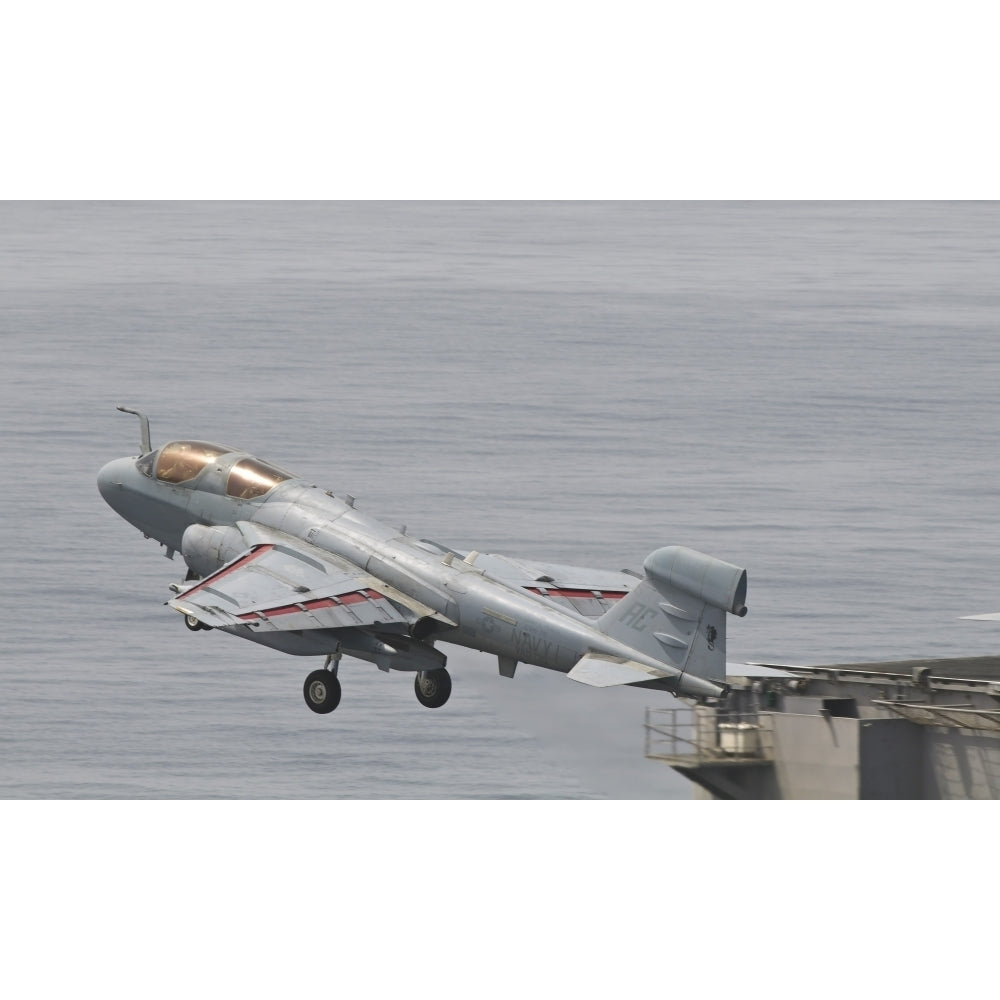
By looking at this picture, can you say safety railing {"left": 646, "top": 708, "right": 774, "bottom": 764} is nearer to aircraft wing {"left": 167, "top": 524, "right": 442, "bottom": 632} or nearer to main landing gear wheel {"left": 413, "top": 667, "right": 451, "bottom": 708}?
main landing gear wheel {"left": 413, "top": 667, "right": 451, "bottom": 708}

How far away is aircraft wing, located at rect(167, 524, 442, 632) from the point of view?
43750mm

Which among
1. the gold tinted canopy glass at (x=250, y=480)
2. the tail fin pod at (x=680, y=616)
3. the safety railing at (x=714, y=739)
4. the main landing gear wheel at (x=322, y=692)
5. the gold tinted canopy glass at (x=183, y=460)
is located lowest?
the safety railing at (x=714, y=739)

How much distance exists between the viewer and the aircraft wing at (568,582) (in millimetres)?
47844

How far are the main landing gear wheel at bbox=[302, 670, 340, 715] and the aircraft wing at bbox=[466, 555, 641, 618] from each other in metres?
4.91

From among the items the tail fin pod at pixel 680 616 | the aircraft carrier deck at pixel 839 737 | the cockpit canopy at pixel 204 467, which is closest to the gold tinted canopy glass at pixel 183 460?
the cockpit canopy at pixel 204 467

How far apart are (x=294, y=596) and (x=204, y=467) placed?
6674mm

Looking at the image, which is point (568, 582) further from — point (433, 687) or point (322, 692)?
point (322, 692)

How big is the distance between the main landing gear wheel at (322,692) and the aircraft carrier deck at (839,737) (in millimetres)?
18480

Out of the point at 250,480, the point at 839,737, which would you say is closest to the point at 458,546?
the point at 839,737

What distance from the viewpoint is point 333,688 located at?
45312 mm

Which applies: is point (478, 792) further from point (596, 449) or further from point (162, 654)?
point (596, 449)

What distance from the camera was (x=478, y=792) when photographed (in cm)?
8731

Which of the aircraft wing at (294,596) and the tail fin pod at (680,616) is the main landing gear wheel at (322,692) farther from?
the tail fin pod at (680,616)

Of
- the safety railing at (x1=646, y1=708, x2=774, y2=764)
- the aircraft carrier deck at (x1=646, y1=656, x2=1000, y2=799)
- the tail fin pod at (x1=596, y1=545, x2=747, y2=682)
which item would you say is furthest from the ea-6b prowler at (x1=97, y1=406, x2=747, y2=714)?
the aircraft carrier deck at (x1=646, y1=656, x2=1000, y2=799)
